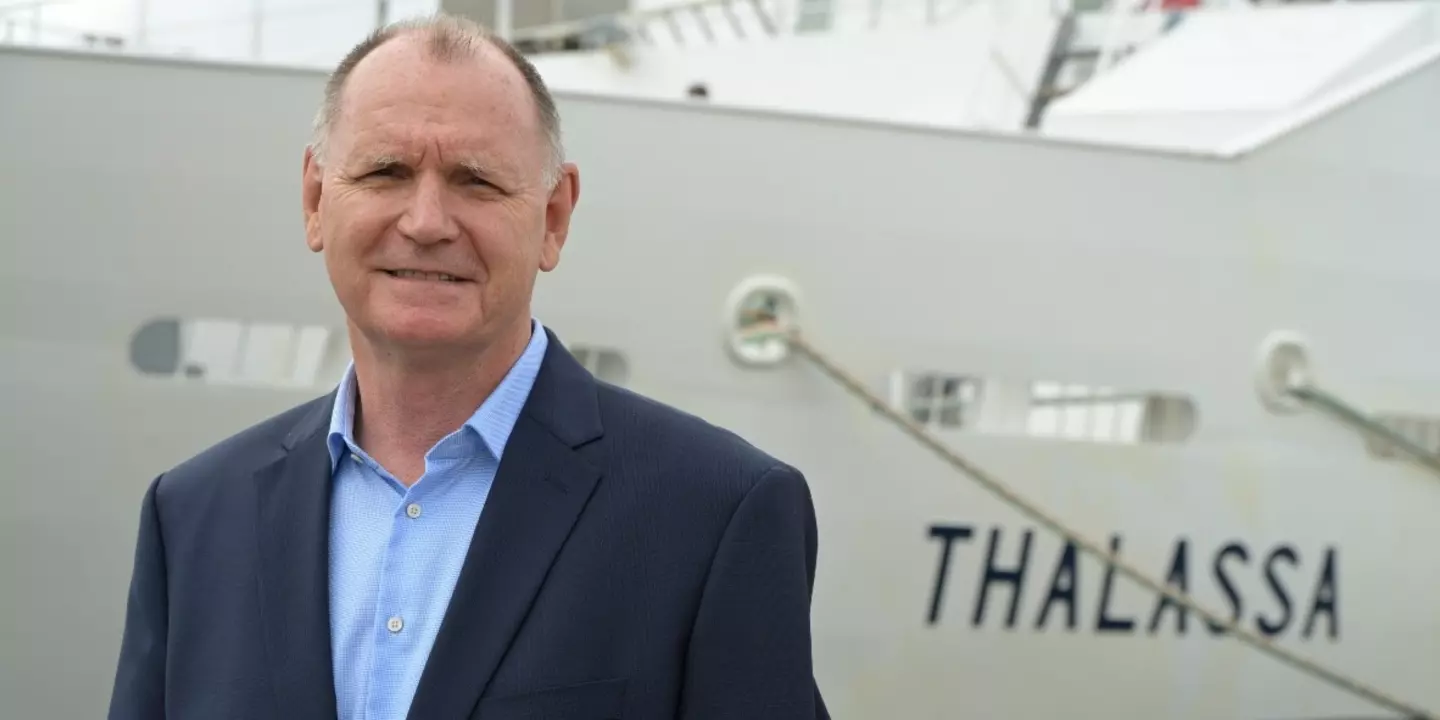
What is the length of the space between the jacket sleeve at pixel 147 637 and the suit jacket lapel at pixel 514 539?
41 centimetres

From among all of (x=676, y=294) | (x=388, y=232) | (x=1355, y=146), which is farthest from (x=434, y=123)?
(x=1355, y=146)

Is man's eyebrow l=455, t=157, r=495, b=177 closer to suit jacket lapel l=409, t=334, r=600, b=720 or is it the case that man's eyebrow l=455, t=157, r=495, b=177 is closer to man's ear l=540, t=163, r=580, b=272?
man's ear l=540, t=163, r=580, b=272

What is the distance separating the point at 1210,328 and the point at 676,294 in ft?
6.20

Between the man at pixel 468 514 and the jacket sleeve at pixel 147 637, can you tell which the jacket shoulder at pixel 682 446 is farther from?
the jacket sleeve at pixel 147 637

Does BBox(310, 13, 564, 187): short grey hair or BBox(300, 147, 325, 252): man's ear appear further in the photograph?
BBox(300, 147, 325, 252): man's ear

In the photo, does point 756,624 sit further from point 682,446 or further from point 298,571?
point 298,571

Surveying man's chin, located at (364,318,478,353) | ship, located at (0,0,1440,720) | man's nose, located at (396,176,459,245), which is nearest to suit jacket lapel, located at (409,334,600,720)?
man's chin, located at (364,318,478,353)

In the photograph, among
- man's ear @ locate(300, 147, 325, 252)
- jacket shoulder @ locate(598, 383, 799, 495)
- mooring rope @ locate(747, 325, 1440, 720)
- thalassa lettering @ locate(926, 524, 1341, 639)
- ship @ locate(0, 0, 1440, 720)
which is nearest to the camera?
jacket shoulder @ locate(598, 383, 799, 495)

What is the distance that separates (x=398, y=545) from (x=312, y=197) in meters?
0.42

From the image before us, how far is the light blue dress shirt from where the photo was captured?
1.68 m

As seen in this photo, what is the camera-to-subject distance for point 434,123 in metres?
1.67

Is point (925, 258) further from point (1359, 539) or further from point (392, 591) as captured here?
point (392, 591)

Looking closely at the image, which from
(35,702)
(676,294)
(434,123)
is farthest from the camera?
(676,294)

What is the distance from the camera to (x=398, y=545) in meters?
1.71
